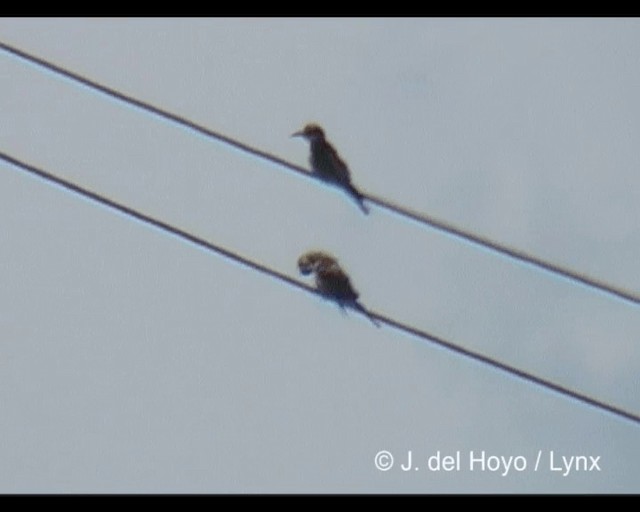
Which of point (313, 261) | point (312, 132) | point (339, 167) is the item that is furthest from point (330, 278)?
point (312, 132)

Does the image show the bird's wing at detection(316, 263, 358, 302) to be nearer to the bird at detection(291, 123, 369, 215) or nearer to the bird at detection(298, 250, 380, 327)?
the bird at detection(298, 250, 380, 327)

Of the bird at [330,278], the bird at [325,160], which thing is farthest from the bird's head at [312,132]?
the bird at [330,278]

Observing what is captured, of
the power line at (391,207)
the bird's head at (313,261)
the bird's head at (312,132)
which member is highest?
the bird's head at (312,132)

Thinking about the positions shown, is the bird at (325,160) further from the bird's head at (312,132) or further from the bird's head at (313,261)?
the bird's head at (313,261)

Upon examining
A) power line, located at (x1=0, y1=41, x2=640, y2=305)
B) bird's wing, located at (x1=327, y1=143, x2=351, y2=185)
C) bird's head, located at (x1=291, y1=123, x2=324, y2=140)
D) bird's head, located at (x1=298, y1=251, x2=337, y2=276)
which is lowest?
power line, located at (x1=0, y1=41, x2=640, y2=305)

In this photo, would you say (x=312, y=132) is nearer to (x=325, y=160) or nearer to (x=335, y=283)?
(x=325, y=160)

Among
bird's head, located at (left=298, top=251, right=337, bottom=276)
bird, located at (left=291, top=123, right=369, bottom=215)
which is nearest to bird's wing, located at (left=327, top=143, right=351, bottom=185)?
bird, located at (left=291, top=123, right=369, bottom=215)

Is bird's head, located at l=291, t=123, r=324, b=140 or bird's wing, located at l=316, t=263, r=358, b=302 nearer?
bird's wing, located at l=316, t=263, r=358, b=302
